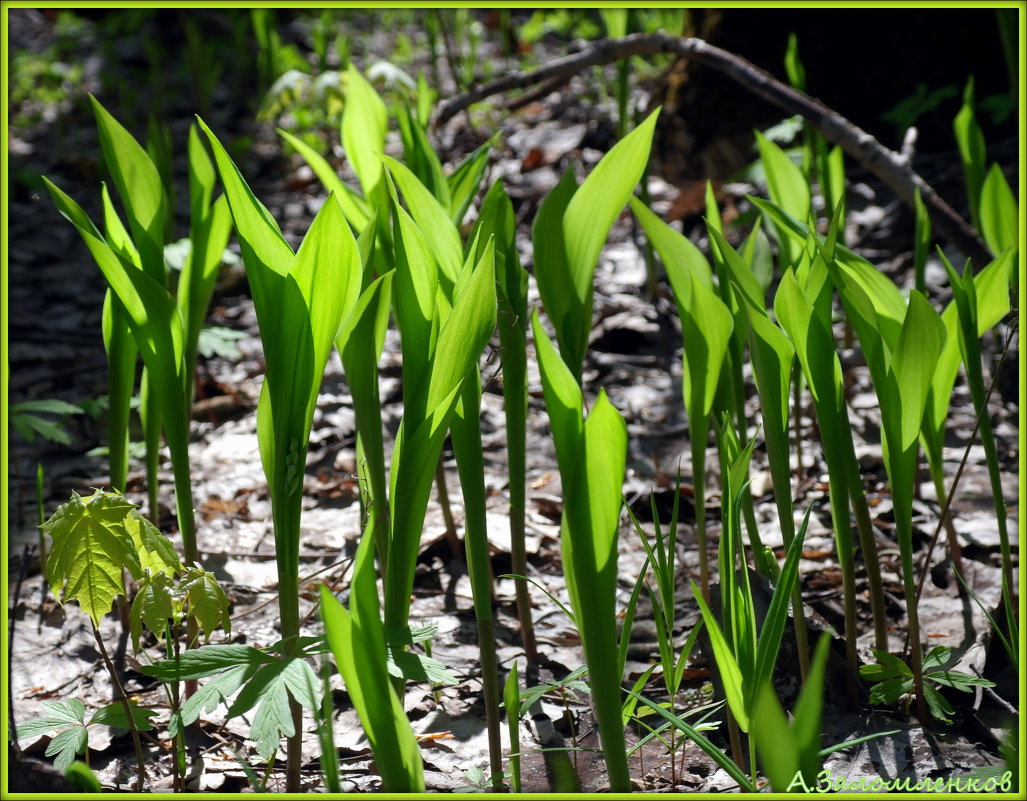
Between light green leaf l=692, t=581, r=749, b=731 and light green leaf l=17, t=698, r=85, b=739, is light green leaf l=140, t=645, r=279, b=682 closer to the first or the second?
light green leaf l=17, t=698, r=85, b=739

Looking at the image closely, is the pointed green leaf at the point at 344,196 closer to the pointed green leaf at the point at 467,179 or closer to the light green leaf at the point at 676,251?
the pointed green leaf at the point at 467,179

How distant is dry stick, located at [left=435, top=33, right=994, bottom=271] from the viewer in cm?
151

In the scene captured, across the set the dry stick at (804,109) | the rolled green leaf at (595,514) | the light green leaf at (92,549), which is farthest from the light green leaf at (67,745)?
the dry stick at (804,109)

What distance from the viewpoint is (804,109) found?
5.22 feet

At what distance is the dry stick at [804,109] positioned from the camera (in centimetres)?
151

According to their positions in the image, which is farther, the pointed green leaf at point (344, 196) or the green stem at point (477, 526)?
the pointed green leaf at point (344, 196)

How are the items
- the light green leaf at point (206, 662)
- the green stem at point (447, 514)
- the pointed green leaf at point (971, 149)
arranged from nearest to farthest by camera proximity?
the light green leaf at point (206, 662) → the green stem at point (447, 514) → the pointed green leaf at point (971, 149)

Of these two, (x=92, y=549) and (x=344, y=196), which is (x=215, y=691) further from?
(x=344, y=196)

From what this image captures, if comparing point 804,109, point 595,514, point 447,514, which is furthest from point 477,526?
point 804,109

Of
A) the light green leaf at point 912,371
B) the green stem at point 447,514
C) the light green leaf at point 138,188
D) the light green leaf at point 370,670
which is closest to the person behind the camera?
the light green leaf at point 370,670

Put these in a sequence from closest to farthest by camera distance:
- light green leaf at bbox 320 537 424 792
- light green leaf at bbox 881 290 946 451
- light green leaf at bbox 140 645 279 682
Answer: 1. light green leaf at bbox 320 537 424 792
2. light green leaf at bbox 140 645 279 682
3. light green leaf at bbox 881 290 946 451

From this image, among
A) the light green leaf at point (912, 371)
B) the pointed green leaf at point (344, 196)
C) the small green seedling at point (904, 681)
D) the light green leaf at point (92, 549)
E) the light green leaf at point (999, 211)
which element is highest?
the pointed green leaf at point (344, 196)

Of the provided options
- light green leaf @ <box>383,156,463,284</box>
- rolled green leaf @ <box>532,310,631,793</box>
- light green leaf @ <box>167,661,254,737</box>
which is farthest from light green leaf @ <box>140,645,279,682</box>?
light green leaf @ <box>383,156,463,284</box>

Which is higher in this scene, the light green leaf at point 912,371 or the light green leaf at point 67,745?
the light green leaf at point 912,371
